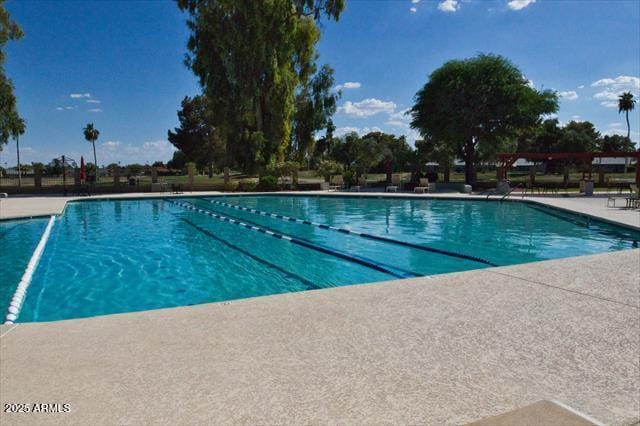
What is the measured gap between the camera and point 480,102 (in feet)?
105

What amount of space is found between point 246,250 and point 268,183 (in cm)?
1936

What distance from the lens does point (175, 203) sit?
23891 mm

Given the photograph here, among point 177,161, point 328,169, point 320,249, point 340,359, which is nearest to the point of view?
point 340,359

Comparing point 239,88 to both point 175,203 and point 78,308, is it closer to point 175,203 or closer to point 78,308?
point 175,203

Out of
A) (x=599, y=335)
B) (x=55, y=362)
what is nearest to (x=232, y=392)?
(x=55, y=362)

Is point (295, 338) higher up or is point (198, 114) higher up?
point (198, 114)

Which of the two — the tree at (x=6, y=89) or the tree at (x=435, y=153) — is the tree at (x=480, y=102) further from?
the tree at (x=6, y=89)

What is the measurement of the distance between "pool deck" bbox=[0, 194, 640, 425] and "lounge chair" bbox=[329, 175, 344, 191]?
26.6m

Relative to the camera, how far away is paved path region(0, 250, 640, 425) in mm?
2787

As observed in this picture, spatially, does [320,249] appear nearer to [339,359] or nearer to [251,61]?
[339,359]

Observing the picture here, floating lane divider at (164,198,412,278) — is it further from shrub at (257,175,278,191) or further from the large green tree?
the large green tree

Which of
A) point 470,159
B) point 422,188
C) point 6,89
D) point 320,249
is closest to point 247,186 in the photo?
point 422,188

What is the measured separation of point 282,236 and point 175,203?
13.0 meters

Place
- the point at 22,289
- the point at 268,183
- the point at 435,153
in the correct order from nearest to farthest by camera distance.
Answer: the point at 22,289 < the point at 268,183 < the point at 435,153
